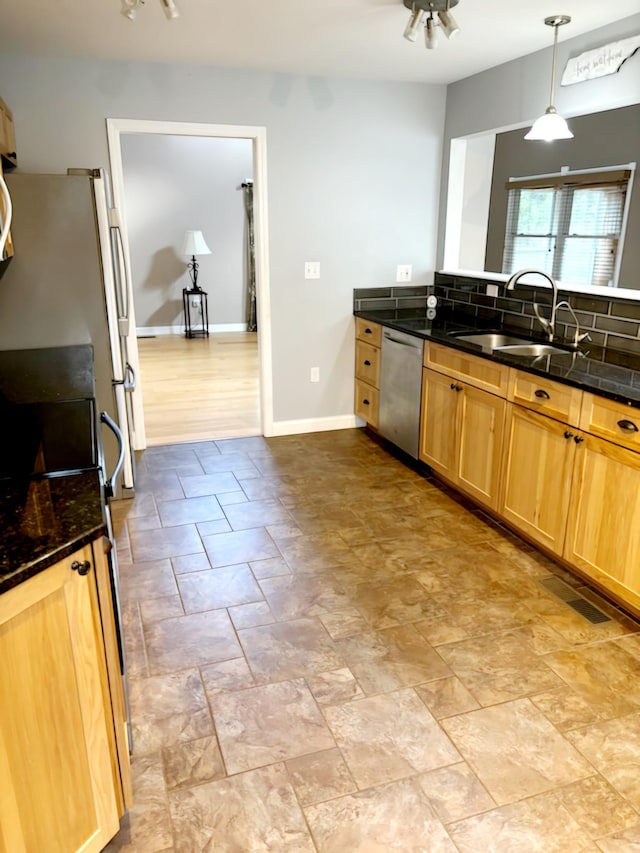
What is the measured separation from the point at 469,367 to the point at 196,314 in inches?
245

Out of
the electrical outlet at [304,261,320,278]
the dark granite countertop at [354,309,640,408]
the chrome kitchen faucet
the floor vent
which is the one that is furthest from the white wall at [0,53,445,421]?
the floor vent

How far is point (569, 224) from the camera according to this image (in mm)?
6582

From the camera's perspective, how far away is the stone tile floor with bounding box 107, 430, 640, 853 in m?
1.67

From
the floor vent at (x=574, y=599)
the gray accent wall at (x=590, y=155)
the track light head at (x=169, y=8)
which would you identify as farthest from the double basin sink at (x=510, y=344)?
the gray accent wall at (x=590, y=155)

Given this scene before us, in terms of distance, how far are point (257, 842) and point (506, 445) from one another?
6.74ft

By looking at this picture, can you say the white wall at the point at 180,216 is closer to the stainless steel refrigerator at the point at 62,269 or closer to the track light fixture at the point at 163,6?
the stainless steel refrigerator at the point at 62,269

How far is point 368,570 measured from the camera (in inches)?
113

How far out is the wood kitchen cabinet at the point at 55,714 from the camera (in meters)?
1.20

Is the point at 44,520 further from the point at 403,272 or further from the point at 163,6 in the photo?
the point at 403,272

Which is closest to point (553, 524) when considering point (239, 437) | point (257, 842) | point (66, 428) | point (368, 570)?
point (368, 570)

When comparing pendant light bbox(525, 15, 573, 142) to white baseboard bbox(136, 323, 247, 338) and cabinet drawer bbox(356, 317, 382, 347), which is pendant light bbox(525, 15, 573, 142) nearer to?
cabinet drawer bbox(356, 317, 382, 347)

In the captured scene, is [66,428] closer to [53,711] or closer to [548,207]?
[53,711]

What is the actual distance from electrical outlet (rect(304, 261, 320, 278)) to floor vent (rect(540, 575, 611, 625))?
2597 millimetres

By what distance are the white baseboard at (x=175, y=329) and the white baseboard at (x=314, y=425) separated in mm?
4610
